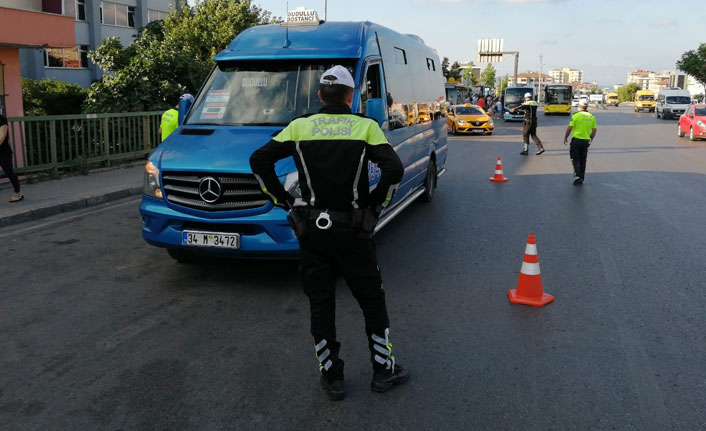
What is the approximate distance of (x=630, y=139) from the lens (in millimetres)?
26359

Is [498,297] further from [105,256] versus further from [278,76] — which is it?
[105,256]

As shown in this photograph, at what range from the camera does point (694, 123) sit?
2569 cm

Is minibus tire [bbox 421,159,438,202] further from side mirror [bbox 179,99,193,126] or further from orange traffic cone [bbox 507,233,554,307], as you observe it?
orange traffic cone [bbox 507,233,554,307]

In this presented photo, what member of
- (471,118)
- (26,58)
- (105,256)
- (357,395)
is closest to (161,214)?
(105,256)

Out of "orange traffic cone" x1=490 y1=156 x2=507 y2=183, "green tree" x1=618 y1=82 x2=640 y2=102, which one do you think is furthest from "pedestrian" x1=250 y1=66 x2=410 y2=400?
"green tree" x1=618 y1=82 x2=640 y2=102

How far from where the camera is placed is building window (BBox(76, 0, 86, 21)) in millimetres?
38969

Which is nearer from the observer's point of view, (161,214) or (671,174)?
(161,214)

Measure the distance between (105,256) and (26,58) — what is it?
3278 cm

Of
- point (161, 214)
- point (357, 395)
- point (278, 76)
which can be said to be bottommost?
point (357, 395)

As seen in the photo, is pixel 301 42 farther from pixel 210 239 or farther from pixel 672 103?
pixel 672 103

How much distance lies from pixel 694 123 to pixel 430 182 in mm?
20018

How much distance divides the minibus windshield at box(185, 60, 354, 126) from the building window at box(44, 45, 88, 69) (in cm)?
3281

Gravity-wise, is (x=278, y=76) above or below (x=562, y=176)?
above

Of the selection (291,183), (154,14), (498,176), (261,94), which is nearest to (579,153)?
(498,176)
